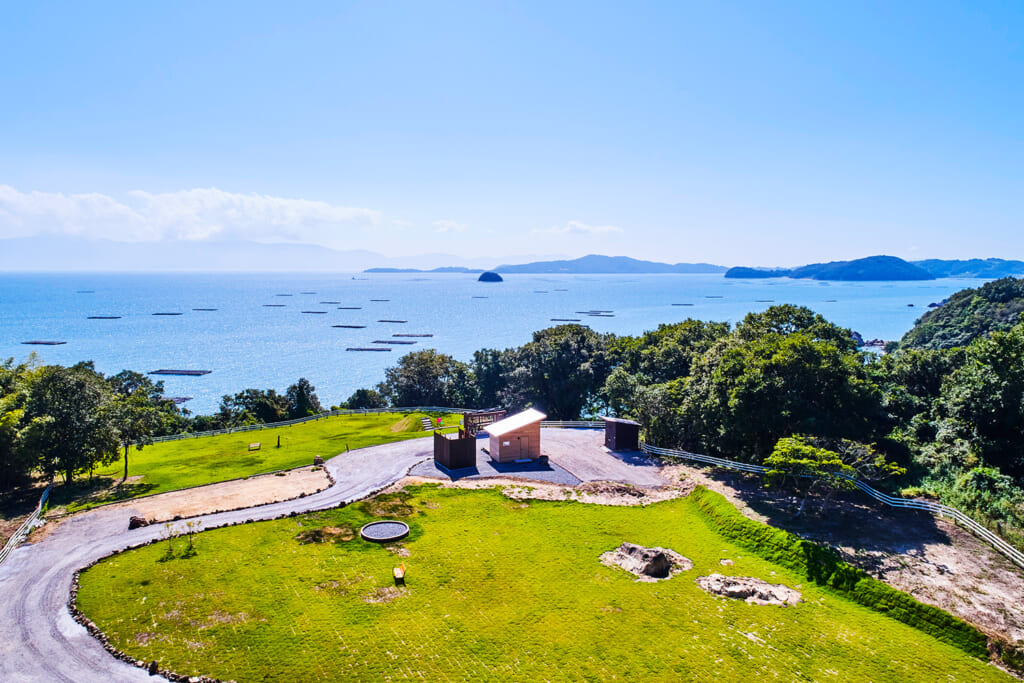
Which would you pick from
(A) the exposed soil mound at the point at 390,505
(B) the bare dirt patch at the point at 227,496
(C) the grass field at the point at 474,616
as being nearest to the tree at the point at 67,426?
(B) the bare dirt patch at the point at 227,496

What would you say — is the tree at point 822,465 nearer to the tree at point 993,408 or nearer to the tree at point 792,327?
the tree at point 993,408

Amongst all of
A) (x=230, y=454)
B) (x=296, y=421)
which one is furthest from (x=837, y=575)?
(x=296, y=421)

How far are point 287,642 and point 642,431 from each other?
116ft

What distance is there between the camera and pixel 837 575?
23703 mm

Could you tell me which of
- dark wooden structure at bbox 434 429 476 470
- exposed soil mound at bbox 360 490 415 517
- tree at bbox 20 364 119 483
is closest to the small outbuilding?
dark wooden structure at bbox 434 429 476 470

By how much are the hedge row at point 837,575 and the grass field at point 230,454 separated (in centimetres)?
3066

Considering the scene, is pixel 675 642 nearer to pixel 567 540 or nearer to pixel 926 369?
pixel 567 540

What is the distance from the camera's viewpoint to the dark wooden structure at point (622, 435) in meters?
43.8

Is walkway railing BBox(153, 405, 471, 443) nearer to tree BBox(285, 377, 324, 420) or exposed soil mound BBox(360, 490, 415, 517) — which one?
tree BBox(285, 377, 324, 420)

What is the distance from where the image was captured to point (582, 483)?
120 ft

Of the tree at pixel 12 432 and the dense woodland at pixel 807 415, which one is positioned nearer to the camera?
the dense woodland at pixel 807 415

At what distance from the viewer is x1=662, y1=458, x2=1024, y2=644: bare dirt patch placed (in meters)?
21.3

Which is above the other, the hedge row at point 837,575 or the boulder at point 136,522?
the hedge row at point 837,575

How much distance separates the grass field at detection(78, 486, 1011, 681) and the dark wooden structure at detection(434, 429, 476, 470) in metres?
10.8
